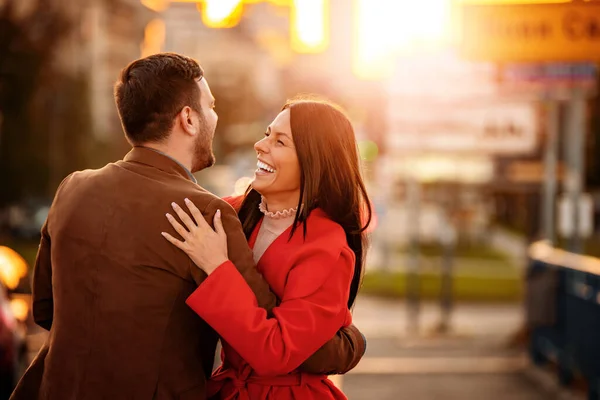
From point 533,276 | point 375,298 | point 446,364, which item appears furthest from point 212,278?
point 375,298

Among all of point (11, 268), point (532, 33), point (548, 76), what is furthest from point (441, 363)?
point (532, 33)

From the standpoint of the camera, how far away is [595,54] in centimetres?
786

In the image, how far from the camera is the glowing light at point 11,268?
37.9 feet

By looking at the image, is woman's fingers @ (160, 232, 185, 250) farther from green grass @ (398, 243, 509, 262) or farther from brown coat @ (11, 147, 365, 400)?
green grass @ (398, 243, 509, 262)

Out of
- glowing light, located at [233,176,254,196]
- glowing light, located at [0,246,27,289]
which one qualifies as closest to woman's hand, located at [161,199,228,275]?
glowing light, located at [233,176,254,196]

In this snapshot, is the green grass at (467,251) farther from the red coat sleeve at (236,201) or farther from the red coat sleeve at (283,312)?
the red coat sleeve at (283,312)

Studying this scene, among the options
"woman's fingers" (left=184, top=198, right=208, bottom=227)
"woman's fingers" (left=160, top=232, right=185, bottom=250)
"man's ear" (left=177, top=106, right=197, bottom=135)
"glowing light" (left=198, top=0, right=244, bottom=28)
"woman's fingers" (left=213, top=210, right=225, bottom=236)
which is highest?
"glowing light" (left=198, top=0, right=244, bottom=28)

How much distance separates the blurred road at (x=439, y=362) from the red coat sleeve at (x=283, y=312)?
285 inches

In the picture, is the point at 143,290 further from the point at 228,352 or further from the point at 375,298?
the point at 375,298

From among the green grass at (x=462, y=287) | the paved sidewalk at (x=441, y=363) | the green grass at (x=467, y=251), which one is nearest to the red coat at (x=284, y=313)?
the paved sidewalk at (x=441, y=363)

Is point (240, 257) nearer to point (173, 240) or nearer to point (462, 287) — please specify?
point (173, 240)

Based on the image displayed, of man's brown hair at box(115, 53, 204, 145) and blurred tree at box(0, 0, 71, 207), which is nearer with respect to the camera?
man's brown hair at box(115, 53, 204, 145)

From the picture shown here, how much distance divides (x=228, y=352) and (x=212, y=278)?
37 cm

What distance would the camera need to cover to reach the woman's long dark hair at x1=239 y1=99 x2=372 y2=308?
348cm
